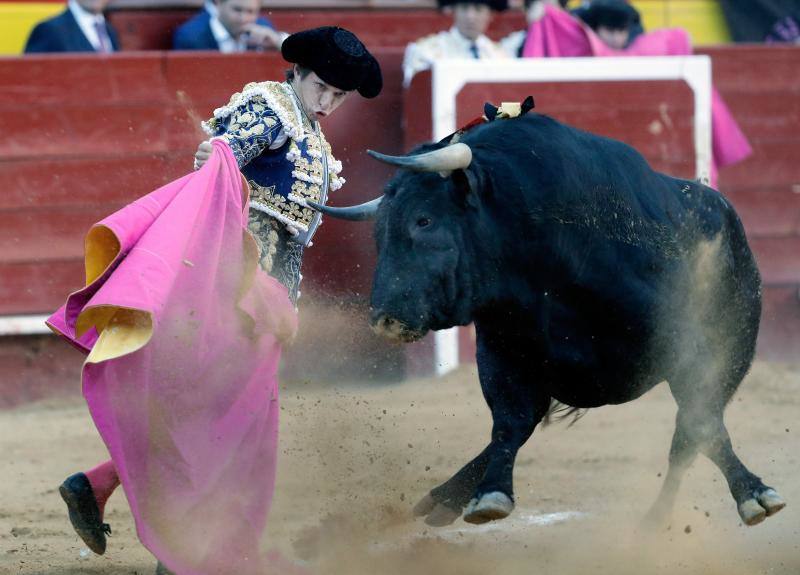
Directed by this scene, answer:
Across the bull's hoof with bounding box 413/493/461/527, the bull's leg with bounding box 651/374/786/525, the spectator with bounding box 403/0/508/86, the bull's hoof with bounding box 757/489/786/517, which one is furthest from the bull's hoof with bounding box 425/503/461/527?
the spectator with bounding box 403/0/508/86

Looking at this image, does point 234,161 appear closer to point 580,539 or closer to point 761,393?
point 580,539

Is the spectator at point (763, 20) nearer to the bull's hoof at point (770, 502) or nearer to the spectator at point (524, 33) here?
the spectator at point (524, 33)

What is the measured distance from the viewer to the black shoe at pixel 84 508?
10.1 feet

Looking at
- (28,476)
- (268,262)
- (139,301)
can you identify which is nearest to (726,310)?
(268,262)

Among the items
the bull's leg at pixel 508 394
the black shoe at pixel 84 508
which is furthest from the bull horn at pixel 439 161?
the black shoe at pixel 84 508

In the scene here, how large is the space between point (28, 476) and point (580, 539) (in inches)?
71.3

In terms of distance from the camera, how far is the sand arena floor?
3486 mm

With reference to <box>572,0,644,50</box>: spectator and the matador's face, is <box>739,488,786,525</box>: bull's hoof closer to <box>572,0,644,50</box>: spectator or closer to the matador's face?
the matador's face

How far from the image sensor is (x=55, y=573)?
3295mm

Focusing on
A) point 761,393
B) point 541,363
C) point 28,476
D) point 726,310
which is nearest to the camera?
point 541,363

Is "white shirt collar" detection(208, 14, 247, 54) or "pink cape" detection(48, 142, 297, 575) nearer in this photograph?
"pink cape" detection(48, 142, 297, 575)

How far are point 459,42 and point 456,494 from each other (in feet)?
9.79

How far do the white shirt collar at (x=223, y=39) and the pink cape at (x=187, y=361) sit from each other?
9.64 feet

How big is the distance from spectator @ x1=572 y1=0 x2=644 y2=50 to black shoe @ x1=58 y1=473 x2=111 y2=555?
3.82 meters
